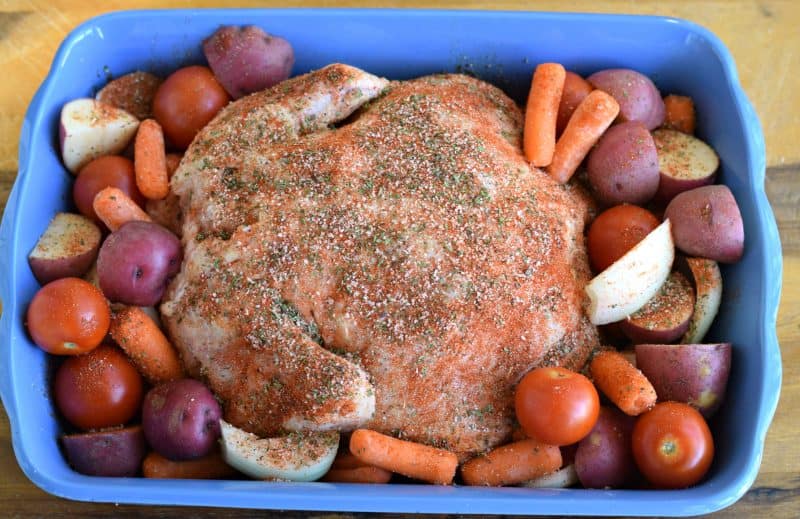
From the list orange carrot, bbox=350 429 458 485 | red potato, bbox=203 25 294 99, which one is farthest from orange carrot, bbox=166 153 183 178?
orange carrot, bbox=350 429 458 485

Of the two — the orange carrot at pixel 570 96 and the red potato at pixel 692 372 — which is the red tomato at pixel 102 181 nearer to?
the orange carrot at pixel 570 96

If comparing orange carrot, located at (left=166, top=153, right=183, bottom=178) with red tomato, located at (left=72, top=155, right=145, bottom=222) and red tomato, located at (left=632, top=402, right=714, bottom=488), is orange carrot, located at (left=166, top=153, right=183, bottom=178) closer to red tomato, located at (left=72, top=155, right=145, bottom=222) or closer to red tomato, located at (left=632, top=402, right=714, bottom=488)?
red tomato, located at (left=72, top=155, right=145, bottom=222)

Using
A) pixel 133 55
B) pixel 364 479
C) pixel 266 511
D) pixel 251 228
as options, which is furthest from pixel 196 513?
pixel 133 55

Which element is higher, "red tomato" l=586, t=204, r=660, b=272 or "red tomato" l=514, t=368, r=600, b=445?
"red tomato" l=586, t=204, r=660, b=272

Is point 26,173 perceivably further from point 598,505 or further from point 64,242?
point 598,505

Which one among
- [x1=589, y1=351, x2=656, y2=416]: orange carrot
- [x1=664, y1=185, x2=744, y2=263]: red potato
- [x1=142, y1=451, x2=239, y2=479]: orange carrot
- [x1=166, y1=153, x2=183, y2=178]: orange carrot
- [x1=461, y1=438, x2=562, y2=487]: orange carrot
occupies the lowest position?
[x1=142, y1=451, x2=239, y2=479]: orange carrot

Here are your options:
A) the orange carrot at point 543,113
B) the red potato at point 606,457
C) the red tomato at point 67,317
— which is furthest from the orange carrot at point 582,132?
the red tomato at point 67,317
